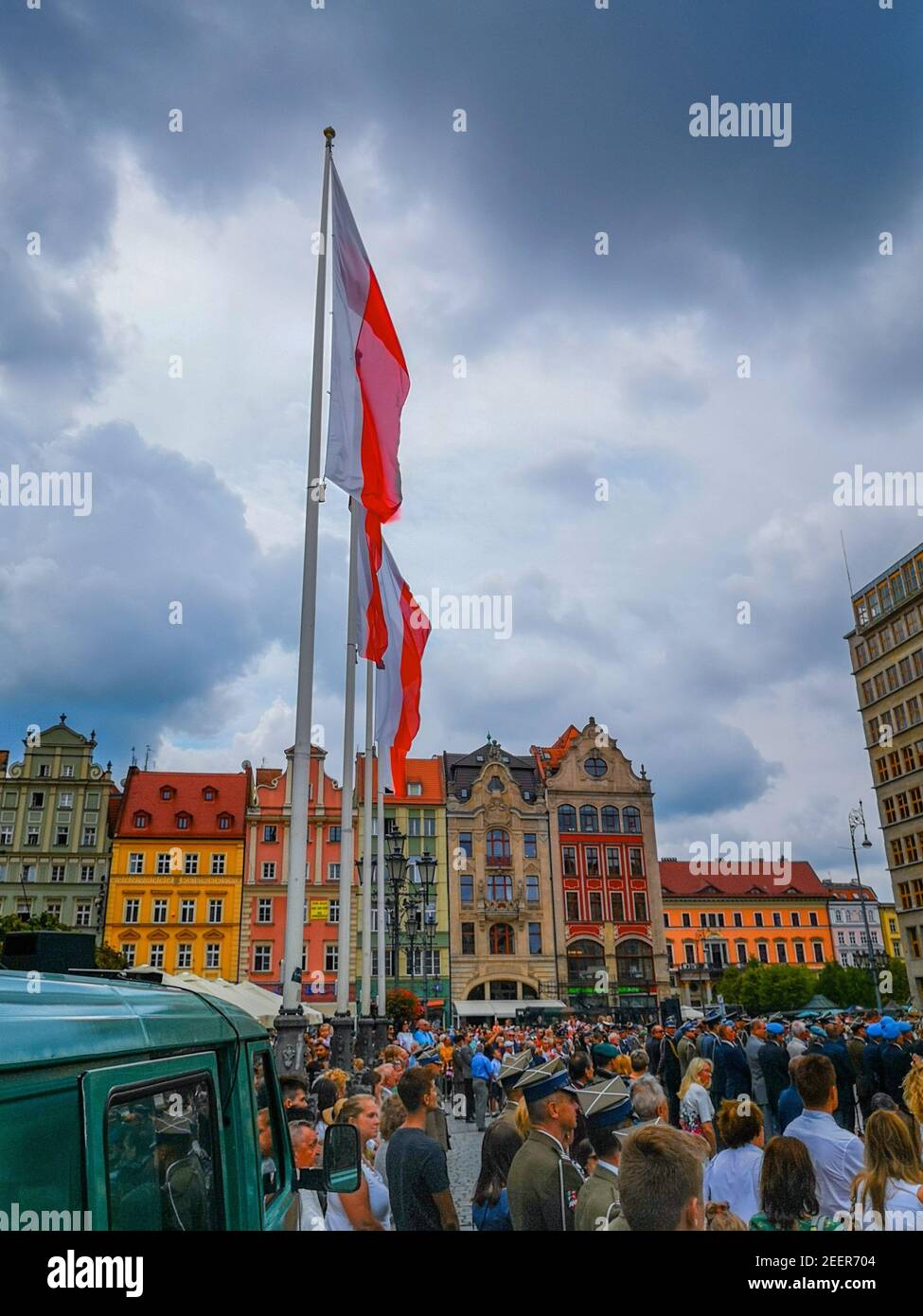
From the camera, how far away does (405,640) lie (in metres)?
18.2

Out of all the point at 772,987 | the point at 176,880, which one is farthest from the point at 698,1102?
the point at 772,987

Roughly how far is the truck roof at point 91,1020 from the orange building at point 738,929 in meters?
82.4

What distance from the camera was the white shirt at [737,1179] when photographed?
5320 millimetres

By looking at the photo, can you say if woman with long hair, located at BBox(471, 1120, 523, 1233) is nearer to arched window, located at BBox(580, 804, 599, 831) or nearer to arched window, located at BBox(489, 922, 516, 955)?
arched window, located at BBox(489, 922, 516, 955)

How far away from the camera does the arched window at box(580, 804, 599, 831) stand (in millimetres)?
63781

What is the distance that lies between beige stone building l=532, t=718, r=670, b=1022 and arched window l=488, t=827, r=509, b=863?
321cm

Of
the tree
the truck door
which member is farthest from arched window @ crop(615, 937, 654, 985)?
the truck door

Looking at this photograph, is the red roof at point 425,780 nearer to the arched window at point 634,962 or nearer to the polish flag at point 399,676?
the arched window at point 634,962

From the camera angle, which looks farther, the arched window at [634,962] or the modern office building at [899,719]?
the arched window at [634,962]

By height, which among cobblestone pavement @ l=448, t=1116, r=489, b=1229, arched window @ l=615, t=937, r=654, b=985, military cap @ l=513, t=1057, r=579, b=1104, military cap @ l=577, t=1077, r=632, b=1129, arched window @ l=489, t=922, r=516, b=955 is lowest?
cobblestone pavement @ l=448, t=1116, r=489, b=1229

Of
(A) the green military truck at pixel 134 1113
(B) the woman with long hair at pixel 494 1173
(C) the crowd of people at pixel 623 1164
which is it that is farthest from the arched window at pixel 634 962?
(A) the green military truck at pixel 134 1113

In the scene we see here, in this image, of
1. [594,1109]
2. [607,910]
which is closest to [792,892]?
[607,910]
